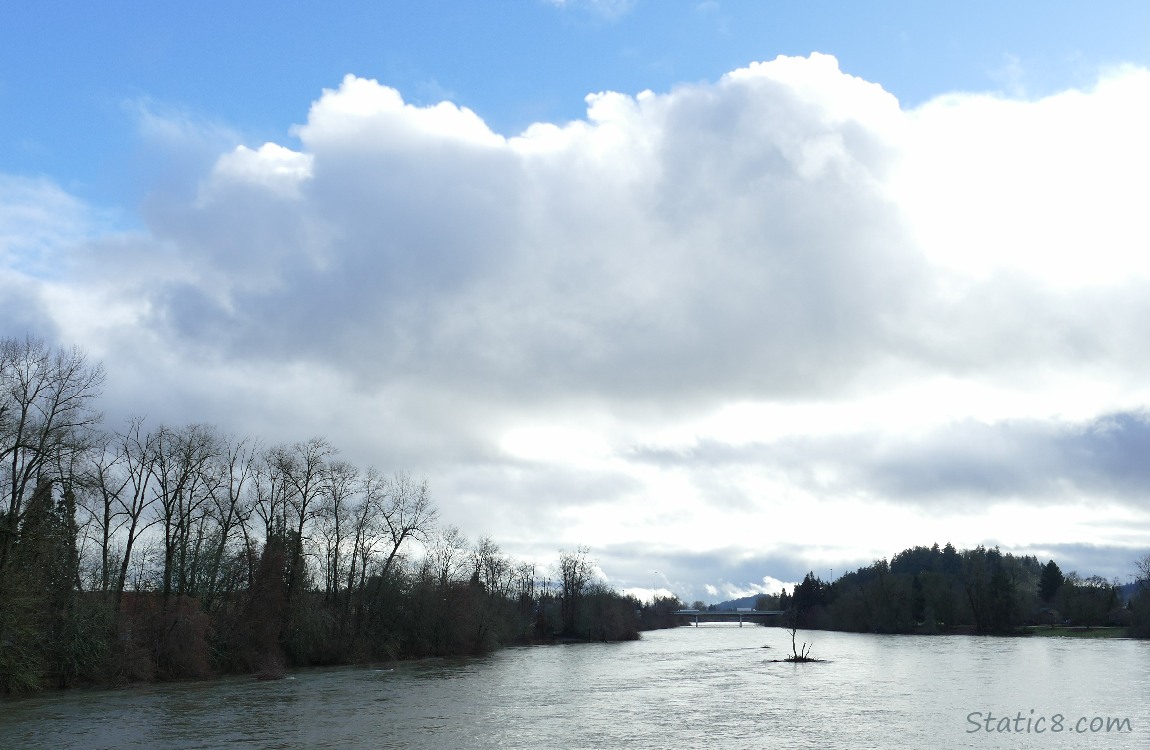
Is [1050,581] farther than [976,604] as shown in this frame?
Yes

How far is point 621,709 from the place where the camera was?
4916 cm

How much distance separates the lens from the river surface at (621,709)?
37219 mm

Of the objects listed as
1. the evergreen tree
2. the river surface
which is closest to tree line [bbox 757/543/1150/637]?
the evergreen tree

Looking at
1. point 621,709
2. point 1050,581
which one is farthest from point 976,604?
point 621,709

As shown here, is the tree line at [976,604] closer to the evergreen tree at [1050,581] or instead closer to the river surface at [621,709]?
the evergreen tree at [1050,581]

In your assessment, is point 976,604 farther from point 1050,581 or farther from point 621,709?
point 621,709

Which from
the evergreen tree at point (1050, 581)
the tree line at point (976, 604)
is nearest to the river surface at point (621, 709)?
the tree line at point (976, 604)

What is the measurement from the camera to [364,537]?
91688 millimetres

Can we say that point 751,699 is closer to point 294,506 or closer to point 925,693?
point 925,693

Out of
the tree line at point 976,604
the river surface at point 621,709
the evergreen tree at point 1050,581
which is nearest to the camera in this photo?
the river surface at point 621,709

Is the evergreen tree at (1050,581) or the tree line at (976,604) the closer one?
the tree line at (976,604)

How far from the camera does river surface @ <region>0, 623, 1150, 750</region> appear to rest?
37219mm

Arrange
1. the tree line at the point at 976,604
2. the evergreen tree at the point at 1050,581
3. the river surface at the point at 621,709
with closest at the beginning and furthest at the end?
the river surface at the point at 621,709
the tree line at the point at 976,604
the evergreen tree at the point at 1050,581

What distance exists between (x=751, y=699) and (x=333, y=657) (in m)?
45.6
